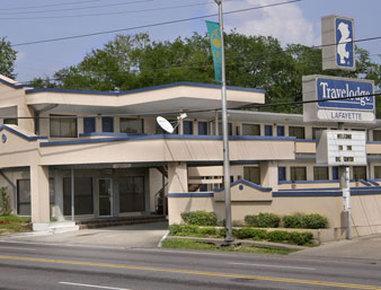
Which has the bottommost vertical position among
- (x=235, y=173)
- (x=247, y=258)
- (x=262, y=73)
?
(x=247, y=258)

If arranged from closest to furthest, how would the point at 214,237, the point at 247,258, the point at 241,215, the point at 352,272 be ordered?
the point at 352,272
the point at 247,258
the point at 214,237
the point at 241,215

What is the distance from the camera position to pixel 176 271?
58.4ft

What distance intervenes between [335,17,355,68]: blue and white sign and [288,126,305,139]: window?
2176cm

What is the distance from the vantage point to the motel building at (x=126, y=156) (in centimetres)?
3294

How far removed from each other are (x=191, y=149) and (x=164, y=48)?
43768 millimetres

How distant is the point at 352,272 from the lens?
17578mm

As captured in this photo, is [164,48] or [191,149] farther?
[164,48]

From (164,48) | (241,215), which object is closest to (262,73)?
(164,48)

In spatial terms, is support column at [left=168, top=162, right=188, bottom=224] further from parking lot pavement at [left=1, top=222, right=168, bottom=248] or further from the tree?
the tree

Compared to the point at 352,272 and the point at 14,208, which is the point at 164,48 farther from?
the point at 352,272

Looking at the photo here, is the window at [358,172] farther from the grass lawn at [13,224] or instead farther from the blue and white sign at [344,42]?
the grass lawn at [13,224]

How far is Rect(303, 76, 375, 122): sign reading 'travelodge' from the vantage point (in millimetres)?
28172

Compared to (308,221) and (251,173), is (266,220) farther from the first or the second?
(251,173)

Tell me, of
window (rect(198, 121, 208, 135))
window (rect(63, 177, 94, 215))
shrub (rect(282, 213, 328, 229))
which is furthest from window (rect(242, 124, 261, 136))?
shrub (rect(282, 213, 328, 229))
